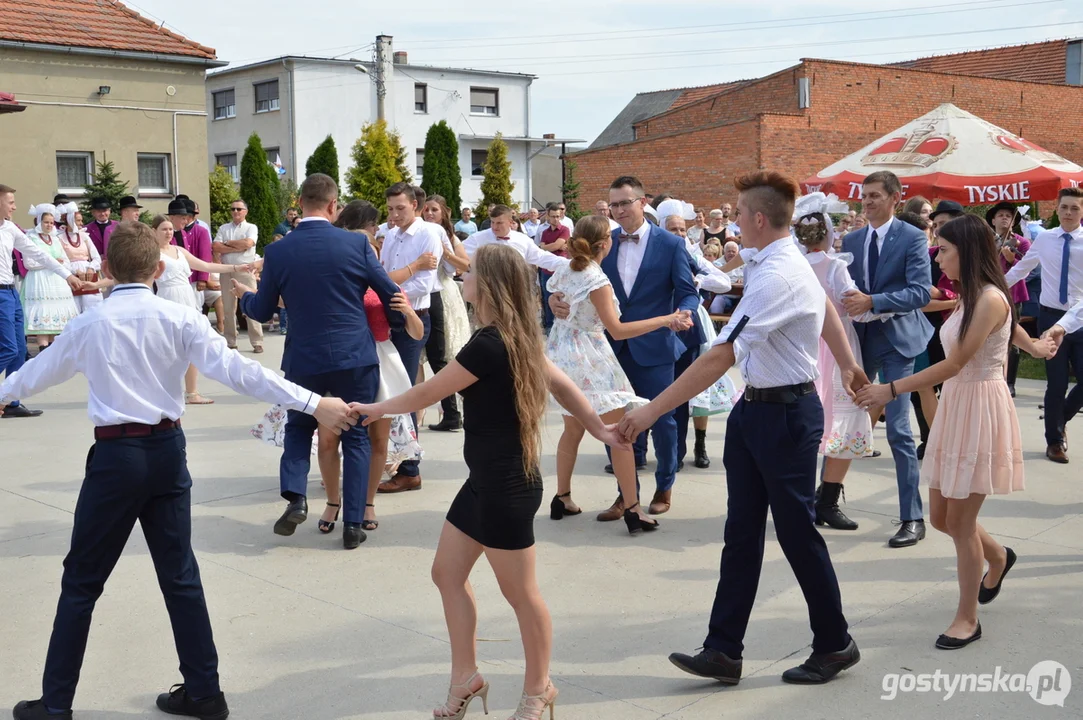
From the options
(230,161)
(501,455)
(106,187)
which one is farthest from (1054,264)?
(230,161)

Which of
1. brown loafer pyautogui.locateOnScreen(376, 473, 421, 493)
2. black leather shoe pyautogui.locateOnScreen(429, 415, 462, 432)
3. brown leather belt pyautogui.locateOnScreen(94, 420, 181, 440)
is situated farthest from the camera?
black leather shoe pyautogui.locateOnScreen(429, 415, 462, 432)

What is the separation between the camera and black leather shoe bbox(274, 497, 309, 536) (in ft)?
19.5

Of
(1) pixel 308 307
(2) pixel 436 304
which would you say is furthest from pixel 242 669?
(2) pixel 436 304

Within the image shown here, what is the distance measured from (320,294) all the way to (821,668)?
3.14 m

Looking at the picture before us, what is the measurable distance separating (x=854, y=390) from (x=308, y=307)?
281 centimetres

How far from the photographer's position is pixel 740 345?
3928mm

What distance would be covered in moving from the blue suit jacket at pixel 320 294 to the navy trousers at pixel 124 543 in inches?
75.8

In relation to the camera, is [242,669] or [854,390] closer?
[242,669]

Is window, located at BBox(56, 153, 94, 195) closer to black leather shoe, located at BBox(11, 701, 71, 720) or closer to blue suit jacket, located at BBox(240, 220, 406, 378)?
blue suit jacket, located at BBox(240, 220, 406, 378)

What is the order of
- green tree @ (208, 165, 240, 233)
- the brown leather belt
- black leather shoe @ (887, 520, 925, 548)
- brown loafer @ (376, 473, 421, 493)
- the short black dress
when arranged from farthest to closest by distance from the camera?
green tree @ (208, 165, 240, 233)
brown loafer @ (376, 473, 421, 493)
black leather shoe @ (887, 520, 925, 548)
the brown leather belt
the short black dress

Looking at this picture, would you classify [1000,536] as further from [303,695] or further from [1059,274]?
[303,695]

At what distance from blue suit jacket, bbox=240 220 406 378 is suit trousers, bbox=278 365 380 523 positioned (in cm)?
8

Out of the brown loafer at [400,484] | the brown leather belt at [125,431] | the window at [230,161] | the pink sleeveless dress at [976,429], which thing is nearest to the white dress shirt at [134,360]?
the brown leather belt at [125,431]

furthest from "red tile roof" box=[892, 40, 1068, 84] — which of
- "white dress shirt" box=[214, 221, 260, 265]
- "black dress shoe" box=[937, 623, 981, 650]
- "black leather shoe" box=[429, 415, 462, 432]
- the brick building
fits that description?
"black dress shoe" box=[937, 623, 981, 650]
